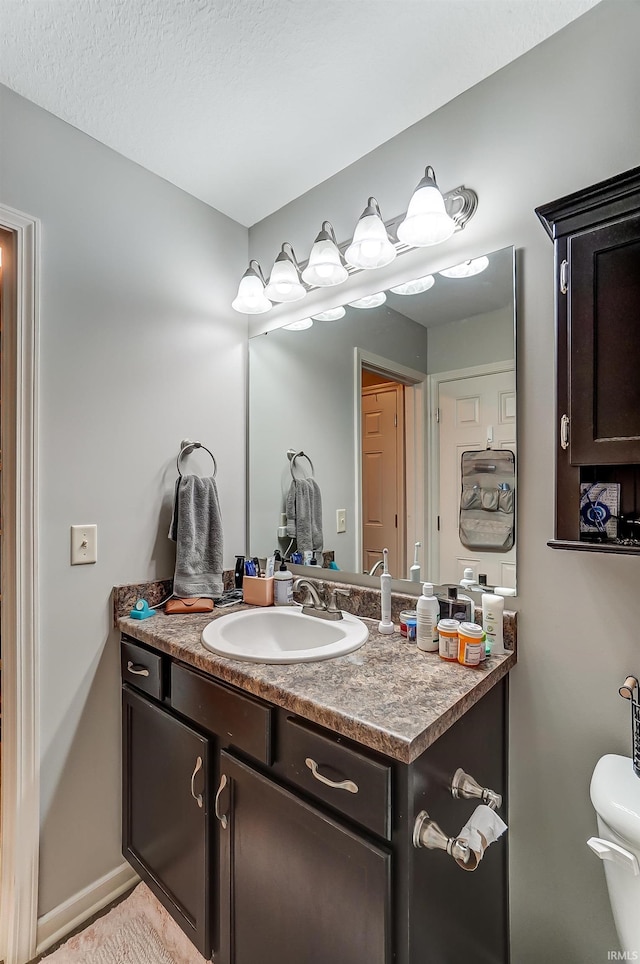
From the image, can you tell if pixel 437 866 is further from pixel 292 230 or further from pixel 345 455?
pixel 292 230

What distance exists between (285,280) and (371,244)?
370 millimetres

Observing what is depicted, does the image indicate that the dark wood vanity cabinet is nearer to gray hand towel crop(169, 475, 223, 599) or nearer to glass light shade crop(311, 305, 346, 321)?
gray hand towel crop(169, 475, 223, 599)

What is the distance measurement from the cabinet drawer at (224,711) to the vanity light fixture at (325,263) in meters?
1.26

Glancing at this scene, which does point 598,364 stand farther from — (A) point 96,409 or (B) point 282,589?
(A) point 96,409

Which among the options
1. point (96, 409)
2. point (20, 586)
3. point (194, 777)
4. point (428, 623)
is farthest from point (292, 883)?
point (96, 409)

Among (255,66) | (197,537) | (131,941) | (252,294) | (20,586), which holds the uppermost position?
(255,66)

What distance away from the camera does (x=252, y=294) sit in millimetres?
1707

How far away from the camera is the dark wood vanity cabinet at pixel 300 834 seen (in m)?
0.82

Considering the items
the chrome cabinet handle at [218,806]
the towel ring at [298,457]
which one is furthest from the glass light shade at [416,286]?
the chrome cabinet handle at [218,806]

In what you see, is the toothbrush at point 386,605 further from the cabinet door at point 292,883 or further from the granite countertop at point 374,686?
the cabinet door at point 292,883

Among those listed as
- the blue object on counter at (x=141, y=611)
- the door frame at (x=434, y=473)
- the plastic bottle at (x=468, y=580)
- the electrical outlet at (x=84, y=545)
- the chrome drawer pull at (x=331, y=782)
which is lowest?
the chrome drawer pull at (x=331, y=782)

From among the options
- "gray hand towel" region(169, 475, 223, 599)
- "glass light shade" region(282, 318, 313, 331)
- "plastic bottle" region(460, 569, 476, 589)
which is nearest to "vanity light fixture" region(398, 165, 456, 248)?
"glass light shade" region(282, 318, 313, 331)

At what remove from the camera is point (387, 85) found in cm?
129

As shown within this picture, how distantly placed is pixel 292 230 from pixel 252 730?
1706 mm
